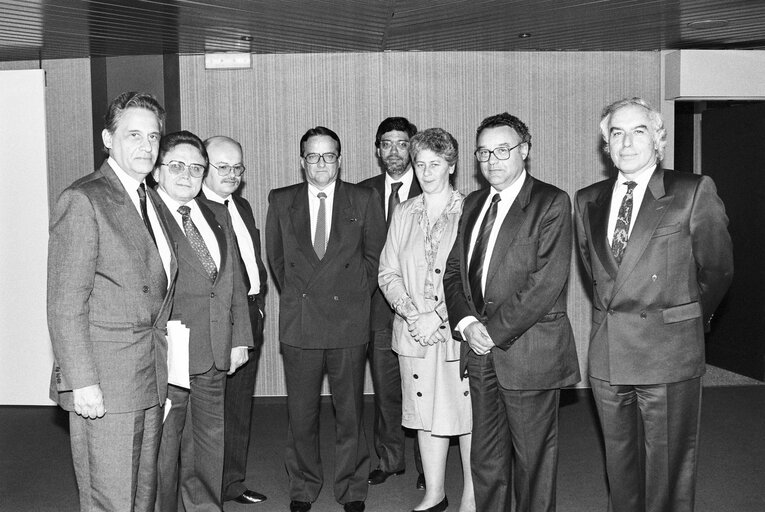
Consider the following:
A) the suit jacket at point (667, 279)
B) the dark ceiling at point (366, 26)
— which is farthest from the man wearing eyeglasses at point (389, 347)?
the suit jacket at point (667, 279)

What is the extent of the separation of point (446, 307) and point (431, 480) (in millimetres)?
1021

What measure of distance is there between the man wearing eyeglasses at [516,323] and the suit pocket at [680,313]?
0.48 m

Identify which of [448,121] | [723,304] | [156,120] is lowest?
[723,304]

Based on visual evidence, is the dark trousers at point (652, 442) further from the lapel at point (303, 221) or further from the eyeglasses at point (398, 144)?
the eyeglasses at point (398, 144)

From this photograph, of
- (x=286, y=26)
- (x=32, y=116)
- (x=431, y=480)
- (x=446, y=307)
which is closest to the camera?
(x=446, y=307)

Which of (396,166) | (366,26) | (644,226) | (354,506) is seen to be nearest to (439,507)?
(354,506)

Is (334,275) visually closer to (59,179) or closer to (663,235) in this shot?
(663,235)

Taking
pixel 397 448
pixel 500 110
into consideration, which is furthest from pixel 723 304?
pixel 397 448

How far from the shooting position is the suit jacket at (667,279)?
3283mm

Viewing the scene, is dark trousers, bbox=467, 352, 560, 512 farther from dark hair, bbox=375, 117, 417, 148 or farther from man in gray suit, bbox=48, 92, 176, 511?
dark hair, bbox=375, 117, 417, 148

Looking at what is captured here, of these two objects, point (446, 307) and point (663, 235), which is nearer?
point (663, 235)

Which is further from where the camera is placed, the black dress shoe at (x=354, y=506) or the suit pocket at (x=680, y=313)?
the black dress shoe at (x=354, y=506)

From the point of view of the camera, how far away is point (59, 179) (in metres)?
6.86

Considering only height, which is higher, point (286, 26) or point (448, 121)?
point (286, 26)
